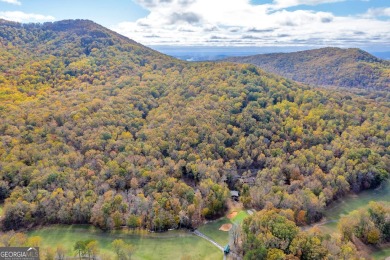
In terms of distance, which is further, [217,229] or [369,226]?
[217,229]

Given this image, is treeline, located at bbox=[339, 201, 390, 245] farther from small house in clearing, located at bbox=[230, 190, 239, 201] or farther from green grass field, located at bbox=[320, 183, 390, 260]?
small house in clearing, located at bbox=[230, 190, 239, 201]

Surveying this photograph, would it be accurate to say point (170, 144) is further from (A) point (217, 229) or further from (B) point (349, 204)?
(B) point (349, 204)

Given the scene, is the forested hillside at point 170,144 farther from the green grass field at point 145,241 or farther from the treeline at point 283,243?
the treeline at point 283,243

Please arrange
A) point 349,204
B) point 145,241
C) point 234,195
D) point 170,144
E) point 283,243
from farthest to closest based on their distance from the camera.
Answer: point 170,144 → point 349,204 → point 234,195 → point 145,241 → point 283,243

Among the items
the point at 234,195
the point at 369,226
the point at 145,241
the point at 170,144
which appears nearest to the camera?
the point at 369,226

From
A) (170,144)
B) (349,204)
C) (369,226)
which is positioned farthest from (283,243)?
(170,144)

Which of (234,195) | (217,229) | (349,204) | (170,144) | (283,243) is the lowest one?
(349,204)

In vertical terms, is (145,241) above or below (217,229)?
above

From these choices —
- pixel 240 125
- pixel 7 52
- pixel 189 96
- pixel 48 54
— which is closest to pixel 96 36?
pixel 48 54
